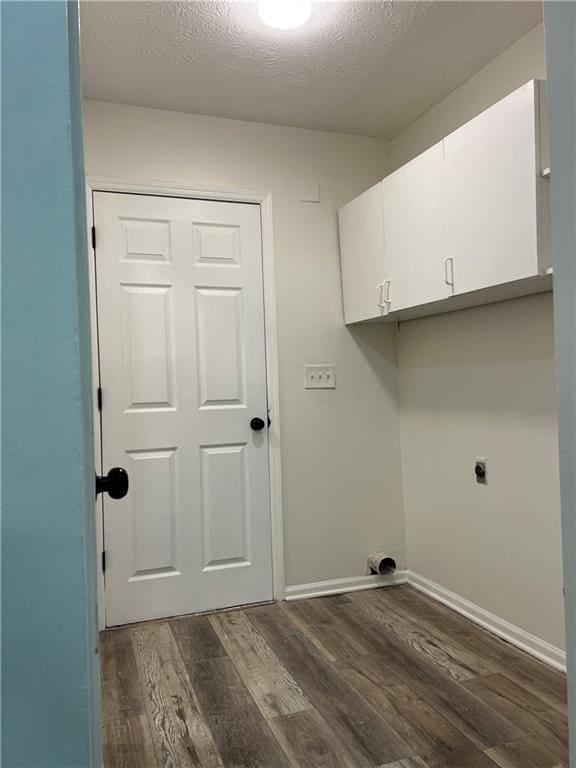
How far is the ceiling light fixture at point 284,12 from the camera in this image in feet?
6.40

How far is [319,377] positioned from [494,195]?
1358mm

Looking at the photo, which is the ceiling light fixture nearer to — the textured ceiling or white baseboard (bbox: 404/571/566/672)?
the textured ceiling

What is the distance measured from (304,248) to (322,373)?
2.28ft

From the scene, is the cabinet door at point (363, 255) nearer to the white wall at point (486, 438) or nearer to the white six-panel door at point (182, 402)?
the white wall at point (486, 438)

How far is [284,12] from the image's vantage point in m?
1.98

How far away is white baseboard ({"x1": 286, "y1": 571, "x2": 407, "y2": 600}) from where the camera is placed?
2984mm

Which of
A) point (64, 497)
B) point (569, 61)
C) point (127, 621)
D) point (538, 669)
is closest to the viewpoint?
point (64, 497)

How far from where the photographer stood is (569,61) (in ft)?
2.49

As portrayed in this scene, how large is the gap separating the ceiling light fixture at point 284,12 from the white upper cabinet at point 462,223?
0.73 meters

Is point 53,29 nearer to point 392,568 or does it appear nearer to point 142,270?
point 142,270

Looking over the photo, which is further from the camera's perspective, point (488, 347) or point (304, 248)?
point (304, 248)

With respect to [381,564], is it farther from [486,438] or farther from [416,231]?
[416,231]

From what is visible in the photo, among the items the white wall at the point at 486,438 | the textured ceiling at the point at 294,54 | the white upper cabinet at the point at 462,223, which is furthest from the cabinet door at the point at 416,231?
the textured ceiling at the point at 294,54

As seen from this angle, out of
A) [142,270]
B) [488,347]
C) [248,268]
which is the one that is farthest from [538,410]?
[142,270]
